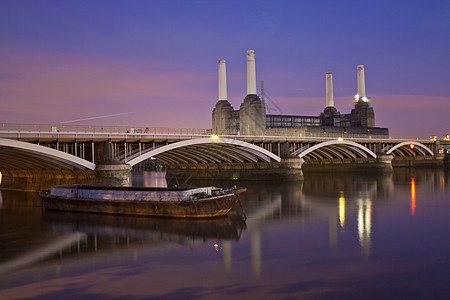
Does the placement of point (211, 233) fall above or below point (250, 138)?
below

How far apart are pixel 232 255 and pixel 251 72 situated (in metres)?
56.7

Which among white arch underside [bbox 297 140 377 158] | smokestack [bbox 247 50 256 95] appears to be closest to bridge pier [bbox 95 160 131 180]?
white arch underside [bbox 297 140 377 158]

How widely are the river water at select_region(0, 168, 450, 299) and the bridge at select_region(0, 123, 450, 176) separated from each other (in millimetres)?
7141

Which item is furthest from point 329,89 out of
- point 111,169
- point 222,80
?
point 111,169

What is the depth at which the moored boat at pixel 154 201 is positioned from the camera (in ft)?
72.4

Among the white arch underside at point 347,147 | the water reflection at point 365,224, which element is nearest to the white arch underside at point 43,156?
the water reflection at point 365,224

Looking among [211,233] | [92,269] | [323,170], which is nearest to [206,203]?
[211,233]

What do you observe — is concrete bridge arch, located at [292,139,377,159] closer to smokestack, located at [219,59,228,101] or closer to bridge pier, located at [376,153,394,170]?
bridge pier, located at [376,153,394,170]

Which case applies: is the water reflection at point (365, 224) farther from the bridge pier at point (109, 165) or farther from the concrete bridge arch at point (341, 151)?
the concrete bridge arch at point (341, 151)

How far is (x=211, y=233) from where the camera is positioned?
61.9 ft

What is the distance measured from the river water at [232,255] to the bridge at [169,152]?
7.14 m

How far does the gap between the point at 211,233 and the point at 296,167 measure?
33740mm

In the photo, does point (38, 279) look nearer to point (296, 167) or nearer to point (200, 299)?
point (200, 299)

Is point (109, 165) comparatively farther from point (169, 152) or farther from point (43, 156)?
point (169, 152)
